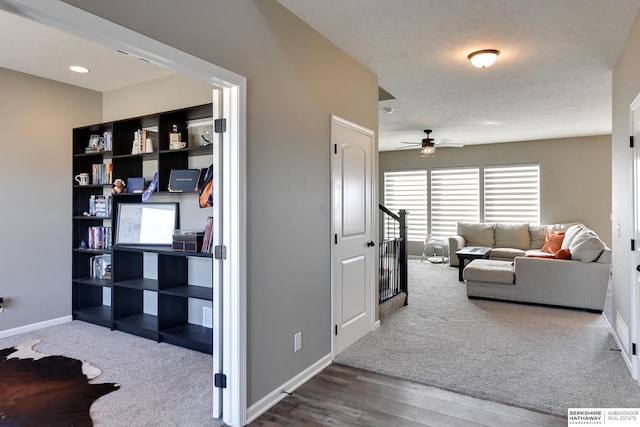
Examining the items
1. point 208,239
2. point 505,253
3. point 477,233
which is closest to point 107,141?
point 208,239

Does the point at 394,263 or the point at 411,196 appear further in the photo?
the point at 411,196

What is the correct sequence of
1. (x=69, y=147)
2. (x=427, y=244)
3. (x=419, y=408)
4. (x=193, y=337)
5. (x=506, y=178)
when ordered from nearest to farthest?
(x=419, y=408)
(x=193, y=337)
(x=69, y=147)
(x=506, y=178)
(x=427, y=244)

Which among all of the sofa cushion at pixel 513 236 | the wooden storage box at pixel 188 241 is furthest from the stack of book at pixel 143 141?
the sofa cushion at pixel 513 236

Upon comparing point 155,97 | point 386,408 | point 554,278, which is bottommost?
point 386,408

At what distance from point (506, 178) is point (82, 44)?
792 cm

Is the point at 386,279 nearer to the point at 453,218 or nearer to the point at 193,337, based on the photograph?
the point at 193,337

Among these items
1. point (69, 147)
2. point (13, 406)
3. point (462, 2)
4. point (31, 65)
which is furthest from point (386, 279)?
point (31, 65)

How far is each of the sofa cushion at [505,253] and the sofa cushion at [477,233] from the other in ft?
1.66

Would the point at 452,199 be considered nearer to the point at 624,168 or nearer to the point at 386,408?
the point at 624,168

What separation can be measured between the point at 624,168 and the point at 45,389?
485 cm

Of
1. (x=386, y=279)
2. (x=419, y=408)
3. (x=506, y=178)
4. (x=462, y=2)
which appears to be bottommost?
(x=419, y=408)

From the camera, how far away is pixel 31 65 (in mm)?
3785

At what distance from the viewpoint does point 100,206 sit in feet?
14.5

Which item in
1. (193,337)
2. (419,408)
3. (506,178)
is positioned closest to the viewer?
(419,408)
